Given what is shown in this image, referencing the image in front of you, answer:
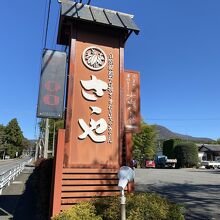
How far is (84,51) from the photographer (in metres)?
8.23

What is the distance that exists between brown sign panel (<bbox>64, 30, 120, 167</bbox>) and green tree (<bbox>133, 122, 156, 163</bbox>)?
131ft

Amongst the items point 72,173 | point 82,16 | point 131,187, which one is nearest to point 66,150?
point 72,173

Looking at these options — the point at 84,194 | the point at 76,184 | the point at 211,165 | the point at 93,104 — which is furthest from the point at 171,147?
the point at 76,184

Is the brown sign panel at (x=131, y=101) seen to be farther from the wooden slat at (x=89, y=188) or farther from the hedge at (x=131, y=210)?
the hedge at (x=131, y=210)

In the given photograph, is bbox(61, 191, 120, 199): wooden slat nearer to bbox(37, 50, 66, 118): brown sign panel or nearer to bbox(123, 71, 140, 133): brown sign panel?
bbox(123, 71, 140, 133): brown sign panel

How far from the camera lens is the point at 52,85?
7.73m

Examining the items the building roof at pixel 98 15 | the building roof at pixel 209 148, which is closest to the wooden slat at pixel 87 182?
the building roof at pixel 98 15

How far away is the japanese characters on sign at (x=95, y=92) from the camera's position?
771cm

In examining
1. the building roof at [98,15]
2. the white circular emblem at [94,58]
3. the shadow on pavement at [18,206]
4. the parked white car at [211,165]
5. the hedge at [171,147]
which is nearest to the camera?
the building roof at [98,15]

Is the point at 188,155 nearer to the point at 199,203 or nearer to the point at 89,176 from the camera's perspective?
the point at 199,203

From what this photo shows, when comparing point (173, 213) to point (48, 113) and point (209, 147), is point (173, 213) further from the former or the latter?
point (209, 147)

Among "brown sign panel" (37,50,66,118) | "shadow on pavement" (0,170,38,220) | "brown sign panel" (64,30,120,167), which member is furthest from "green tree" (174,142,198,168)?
"brown sign panel" (37,50,66,118)

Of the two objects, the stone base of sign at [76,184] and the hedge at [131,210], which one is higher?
the stone base of sign at [76,184]

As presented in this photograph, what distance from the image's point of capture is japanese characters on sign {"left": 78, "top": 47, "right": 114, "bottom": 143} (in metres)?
7.71
